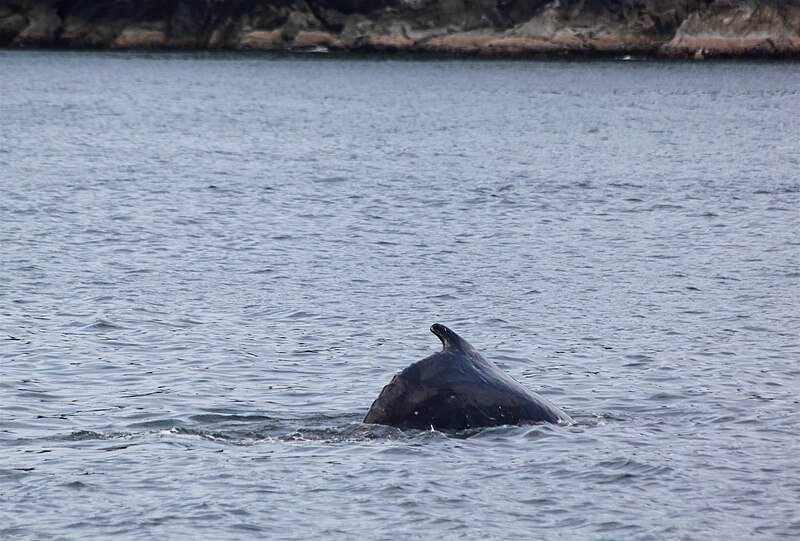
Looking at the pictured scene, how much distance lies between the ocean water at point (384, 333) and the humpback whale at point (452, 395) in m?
0.25

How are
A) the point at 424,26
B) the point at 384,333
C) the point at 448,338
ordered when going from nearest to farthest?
the point at 448,338
the point at 384,333
the point at 424,26

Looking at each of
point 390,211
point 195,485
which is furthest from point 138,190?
point 195,485

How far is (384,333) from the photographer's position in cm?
2138

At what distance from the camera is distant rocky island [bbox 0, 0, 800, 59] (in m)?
122

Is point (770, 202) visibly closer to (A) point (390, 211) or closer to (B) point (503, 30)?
(A) point (390, 211)

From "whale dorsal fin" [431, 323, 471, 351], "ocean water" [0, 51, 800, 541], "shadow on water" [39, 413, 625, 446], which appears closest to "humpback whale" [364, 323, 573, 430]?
"whale dorsal fin" [431, 323, 471, 351]

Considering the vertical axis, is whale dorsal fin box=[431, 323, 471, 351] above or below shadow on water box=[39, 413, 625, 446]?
above

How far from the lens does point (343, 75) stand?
108062 mm

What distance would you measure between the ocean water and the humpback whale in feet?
0.81

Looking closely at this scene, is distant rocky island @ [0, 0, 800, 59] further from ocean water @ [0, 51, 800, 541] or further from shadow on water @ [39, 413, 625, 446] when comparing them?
shadow on water @ [39, 413, 625, 446]

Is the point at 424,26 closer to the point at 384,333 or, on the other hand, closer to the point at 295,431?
the point at 384,333

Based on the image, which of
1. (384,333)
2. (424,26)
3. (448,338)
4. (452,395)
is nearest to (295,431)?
(452,395)

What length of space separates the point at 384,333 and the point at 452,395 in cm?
656

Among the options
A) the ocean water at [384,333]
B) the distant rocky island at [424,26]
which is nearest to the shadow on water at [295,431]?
the ocean water at [384,333]
